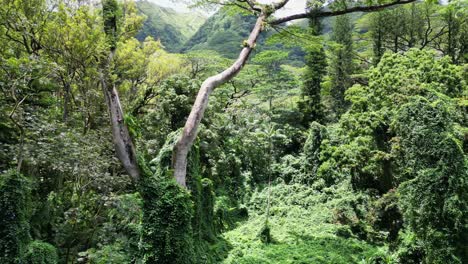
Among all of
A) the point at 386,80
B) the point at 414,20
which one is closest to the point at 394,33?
the point at 414,20

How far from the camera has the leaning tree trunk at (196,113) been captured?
4480mm

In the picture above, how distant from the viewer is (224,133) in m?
16.7

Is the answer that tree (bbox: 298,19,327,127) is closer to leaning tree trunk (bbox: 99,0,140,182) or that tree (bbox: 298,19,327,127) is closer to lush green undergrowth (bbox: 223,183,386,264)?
lush green undergrowth (bbox: 223,183,386,264)

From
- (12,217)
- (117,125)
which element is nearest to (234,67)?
(117,125)

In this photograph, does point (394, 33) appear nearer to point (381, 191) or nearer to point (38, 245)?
point (381, 191)

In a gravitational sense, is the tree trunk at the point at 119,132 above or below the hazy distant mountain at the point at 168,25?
below

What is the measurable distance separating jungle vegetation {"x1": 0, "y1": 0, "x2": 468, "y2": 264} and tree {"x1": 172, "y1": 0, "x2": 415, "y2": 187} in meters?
0.02

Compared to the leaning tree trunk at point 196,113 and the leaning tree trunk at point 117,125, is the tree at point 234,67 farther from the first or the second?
the leaning tree trunk at point 117,125

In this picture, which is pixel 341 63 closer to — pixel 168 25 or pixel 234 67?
pixel 234 67

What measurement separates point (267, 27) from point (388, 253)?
30.7 ft

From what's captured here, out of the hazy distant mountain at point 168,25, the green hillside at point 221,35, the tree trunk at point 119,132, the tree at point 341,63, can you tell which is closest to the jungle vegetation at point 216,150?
the tree trunk at point 119,132

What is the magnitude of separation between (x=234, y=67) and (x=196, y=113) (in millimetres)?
891

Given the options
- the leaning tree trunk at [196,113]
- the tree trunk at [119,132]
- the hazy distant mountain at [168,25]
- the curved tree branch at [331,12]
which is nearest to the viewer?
the tree trunk at [119,132]

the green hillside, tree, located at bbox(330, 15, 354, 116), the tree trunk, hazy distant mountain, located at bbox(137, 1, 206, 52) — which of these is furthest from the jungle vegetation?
hazy distant mountain, located at bbox(137, 1, 206, 52)
